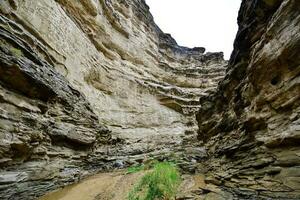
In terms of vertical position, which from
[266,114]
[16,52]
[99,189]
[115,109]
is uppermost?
[115,109]

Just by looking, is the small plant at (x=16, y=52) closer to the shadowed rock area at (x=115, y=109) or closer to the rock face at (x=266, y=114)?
the shadowed rock area at (x=115, y=109)

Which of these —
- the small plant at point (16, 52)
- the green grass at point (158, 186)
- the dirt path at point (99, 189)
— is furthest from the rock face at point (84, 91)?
the green grass at point (158, 186)

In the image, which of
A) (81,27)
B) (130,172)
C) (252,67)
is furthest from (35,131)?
(81,27)

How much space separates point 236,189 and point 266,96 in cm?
228

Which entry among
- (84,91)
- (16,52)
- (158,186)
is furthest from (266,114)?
(84,91)

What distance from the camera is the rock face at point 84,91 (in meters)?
7.07

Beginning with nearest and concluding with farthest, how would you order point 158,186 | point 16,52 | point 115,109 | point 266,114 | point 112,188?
point 266,114, point 158,186, point 16,52, point 112,188, point 115,109

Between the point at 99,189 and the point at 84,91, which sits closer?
the point at 99,189

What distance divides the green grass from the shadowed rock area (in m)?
0.97

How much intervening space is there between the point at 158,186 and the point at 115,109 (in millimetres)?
11425

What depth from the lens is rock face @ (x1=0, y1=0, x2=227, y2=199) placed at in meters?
7.07

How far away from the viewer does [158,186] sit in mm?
5781

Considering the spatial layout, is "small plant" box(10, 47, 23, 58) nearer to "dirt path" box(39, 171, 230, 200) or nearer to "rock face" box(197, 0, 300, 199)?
"dirt path" box(39, 171, 230, 200)

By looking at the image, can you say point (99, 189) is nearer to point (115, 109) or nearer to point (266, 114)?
point (266, 114)
